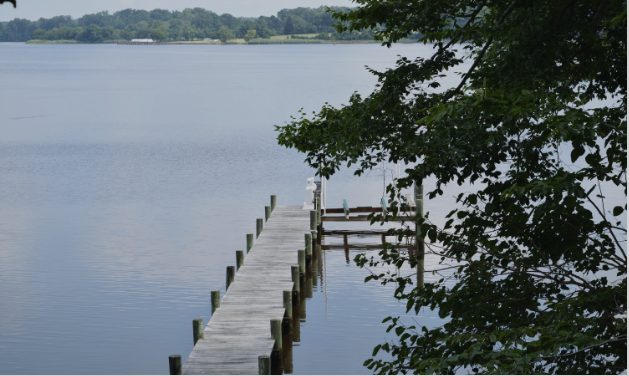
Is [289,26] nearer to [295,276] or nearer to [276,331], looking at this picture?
[295,276]

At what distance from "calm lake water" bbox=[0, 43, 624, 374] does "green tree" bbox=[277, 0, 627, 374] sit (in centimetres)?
681

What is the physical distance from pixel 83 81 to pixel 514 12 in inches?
3721

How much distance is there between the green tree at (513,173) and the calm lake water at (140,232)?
6.86 metres

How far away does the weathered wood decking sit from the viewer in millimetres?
10859

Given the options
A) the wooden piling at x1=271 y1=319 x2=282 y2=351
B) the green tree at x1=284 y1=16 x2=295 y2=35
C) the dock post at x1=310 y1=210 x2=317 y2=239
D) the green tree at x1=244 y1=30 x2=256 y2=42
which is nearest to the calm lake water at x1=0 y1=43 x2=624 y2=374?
the dock post at x1=310 y1=210 x2=317 y2=239

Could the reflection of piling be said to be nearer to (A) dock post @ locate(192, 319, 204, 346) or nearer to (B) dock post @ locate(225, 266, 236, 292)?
(B) dock post @ locate(225, 266, 236, 292)

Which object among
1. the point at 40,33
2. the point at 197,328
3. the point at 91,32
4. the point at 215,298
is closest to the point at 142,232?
the point at 215,298

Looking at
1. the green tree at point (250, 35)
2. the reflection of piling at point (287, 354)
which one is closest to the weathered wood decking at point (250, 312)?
the reflection of piling at point (287, 354)

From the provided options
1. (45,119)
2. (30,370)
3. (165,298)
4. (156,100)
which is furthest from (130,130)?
(30,370)

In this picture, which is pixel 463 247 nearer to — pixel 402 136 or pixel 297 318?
pixel 402 136

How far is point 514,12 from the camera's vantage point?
8070 mm

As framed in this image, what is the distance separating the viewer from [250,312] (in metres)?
13.0

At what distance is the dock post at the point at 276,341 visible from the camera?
11.7 meters

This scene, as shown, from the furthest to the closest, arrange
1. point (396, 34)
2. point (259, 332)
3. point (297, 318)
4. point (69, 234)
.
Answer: point (69, 234), point (297, 318), point (259, 332), point (396, 34)
